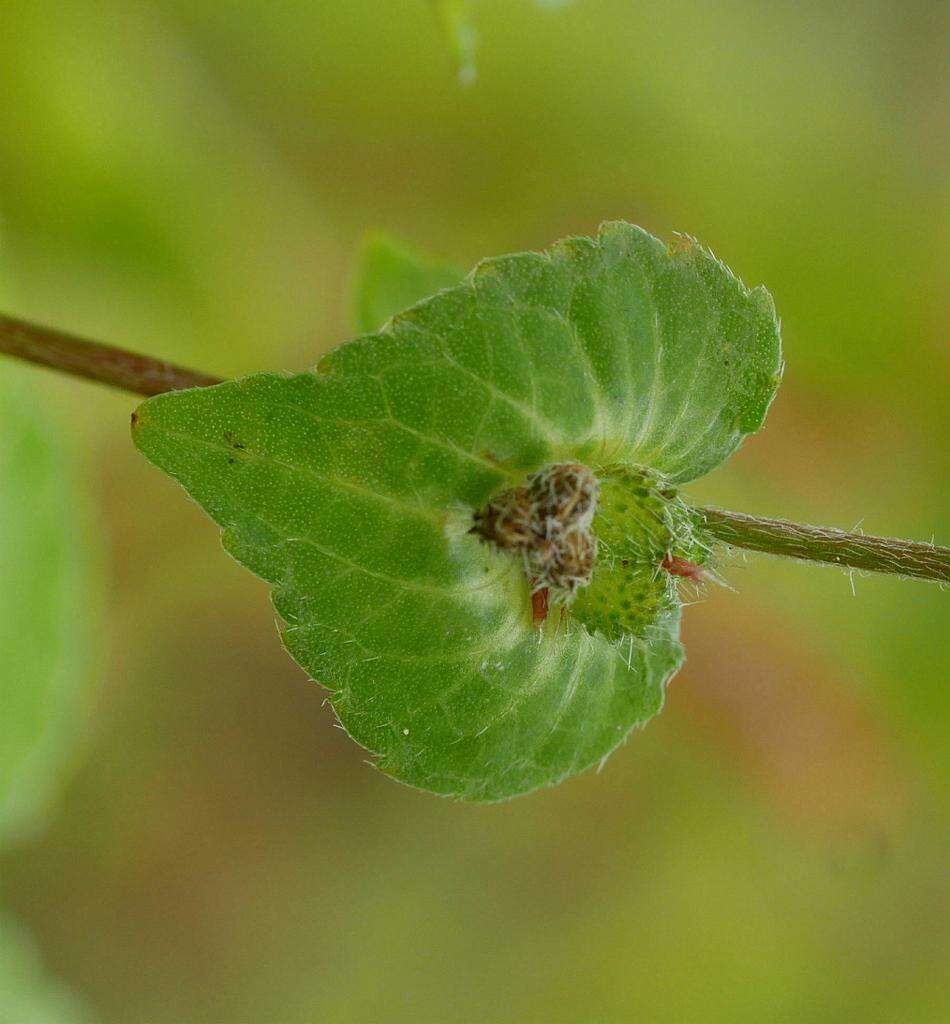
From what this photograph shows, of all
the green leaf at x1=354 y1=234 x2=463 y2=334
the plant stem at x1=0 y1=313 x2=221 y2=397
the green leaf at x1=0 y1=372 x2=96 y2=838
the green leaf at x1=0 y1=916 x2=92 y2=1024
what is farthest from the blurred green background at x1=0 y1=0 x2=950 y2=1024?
the plant stem at x1=0 y1=313 x2=221 y2=397

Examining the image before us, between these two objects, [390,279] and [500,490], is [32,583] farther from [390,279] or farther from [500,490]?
[500,490]

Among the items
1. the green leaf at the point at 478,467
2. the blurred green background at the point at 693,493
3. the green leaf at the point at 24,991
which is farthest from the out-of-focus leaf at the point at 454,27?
the green leaf at the point at 24,991

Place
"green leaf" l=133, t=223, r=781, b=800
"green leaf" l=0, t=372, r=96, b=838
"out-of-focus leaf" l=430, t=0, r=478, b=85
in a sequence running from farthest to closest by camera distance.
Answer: "green leaf" l=0, t=372, r=96, b=838, "out-of-focus leaf" l=430, t=0, r=478, b=85, "green leaf" l=133, t=223, r=781, b=800

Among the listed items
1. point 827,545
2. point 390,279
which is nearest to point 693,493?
point 390,279

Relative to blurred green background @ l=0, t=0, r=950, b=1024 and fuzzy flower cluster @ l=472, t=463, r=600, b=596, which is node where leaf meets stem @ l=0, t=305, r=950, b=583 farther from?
blurred green background @ l=0, t=0, r=950, b=1024

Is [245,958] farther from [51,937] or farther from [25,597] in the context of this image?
[25,597]

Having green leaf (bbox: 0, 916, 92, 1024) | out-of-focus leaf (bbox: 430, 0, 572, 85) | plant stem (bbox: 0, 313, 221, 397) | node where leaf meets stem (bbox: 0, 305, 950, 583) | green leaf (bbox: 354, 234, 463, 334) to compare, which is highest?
out-of-focus leaf (bbox: 430, 0, 572, 85)

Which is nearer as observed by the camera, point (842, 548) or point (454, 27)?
point (842, 548)
